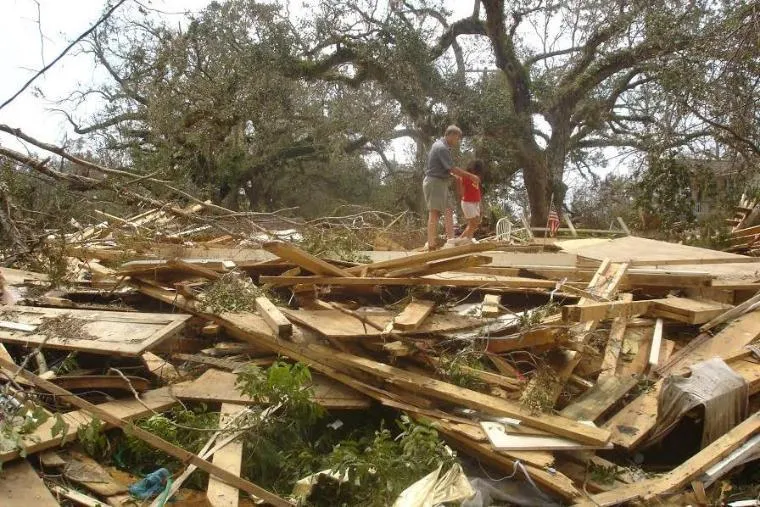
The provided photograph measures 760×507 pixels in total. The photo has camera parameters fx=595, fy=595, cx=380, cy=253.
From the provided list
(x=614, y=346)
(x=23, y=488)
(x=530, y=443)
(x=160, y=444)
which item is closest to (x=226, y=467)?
(x=160, y=444)

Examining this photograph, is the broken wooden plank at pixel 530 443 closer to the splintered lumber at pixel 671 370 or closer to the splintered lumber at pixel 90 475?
the splintered lumber at pixel 671 370

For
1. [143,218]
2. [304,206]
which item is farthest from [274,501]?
[304,206]

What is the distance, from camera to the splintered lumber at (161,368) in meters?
4.26

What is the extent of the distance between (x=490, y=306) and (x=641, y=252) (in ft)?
11.5

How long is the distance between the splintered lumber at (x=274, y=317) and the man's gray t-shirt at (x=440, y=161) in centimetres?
302

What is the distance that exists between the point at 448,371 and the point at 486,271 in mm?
1763

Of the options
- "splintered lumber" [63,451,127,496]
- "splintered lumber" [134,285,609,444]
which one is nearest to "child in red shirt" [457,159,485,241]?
"splintered lumber" [134,285,609,444]

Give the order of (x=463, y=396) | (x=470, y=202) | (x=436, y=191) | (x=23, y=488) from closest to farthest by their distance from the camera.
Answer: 1. (x=23, y=488)
2. (x=463, y=396)
3. (x=436, y=191)
4. (x=470, y=202)

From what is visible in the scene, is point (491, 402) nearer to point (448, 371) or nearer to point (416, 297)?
point (448, 371)

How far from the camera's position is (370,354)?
4.09 metres

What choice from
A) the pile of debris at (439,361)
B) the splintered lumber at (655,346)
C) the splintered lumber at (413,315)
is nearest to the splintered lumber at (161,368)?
the pile of debris at (439,361)

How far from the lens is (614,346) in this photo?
177 inches

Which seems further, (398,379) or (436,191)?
(436,191)

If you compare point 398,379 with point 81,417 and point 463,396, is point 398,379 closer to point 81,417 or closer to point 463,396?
point 463,396
